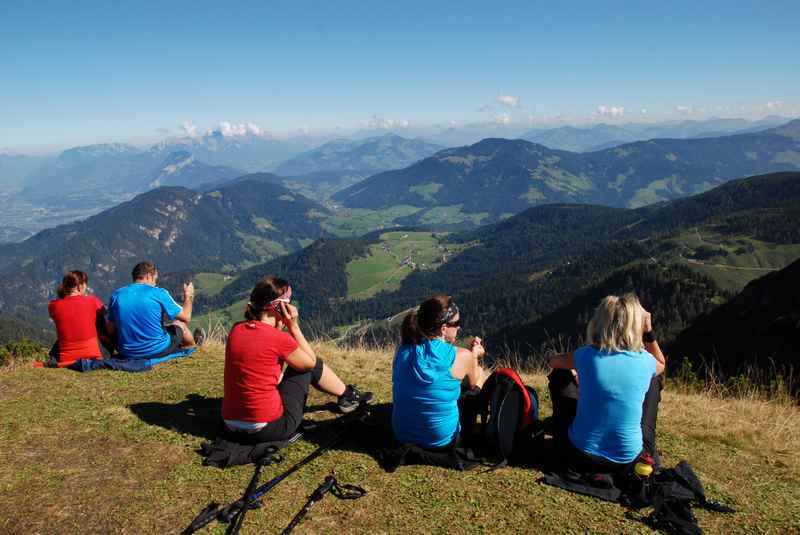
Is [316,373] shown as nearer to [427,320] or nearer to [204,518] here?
[427,320]

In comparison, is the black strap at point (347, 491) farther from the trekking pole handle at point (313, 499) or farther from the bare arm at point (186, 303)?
the bare arm at point (186, 303)

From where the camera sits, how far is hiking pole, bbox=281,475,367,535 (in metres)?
5.46

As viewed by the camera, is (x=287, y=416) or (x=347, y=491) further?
(x=287, y=416)

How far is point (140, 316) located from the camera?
1027 centimetres

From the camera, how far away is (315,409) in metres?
8.54

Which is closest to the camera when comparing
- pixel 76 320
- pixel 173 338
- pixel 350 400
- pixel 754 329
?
pixel 350 400

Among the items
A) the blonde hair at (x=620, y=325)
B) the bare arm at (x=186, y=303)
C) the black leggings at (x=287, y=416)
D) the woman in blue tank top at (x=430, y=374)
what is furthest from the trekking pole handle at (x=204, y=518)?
the bare arm at (x=186, y=303)

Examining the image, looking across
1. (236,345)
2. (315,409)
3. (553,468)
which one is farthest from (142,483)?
(553,468)

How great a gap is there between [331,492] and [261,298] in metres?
2.93

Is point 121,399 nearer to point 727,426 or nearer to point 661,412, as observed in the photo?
point 661,412

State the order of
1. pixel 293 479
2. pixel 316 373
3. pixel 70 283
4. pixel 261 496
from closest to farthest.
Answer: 1. pixel 261 496
2. pixel 293 479
3. pixel 316 373
4. pixel 70 283

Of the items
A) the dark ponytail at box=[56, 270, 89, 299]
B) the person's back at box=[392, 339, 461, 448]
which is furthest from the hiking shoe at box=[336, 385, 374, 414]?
the dark ponytail at box=[56, 270, 89, 299]

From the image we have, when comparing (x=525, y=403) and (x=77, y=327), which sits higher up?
(x=77, y=327)

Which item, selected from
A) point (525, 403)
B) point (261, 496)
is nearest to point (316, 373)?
point (261, 496)
